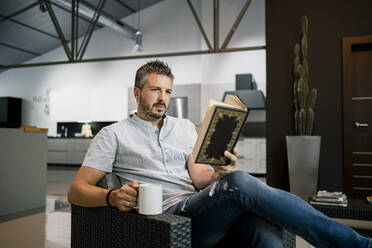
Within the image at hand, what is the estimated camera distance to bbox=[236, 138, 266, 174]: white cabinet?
21.8 feet

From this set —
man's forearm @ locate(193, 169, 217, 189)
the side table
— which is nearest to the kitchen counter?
man's forearm @ locate(193, 169, 217, 189)

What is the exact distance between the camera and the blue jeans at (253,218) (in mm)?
1044

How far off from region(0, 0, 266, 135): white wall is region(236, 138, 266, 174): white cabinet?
125cm

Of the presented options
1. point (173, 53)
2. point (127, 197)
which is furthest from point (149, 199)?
point (173, 53)

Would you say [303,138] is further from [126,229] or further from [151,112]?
[126,229]

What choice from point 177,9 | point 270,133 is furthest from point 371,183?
point 177,9

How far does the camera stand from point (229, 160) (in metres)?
1.20

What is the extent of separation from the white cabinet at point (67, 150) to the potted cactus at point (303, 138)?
555 centimetres

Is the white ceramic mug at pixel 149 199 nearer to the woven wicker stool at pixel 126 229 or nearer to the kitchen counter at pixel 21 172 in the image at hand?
the woven wicker stool at pixel 126 229

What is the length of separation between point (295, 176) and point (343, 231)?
276 cm

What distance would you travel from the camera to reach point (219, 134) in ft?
3.70

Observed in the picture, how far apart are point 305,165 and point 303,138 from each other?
299mm

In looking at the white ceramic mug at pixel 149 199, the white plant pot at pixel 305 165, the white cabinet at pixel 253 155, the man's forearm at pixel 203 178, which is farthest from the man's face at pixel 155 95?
the white cabinet at pixel 253 155

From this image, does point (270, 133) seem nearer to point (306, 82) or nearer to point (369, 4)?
point (306, 82)
